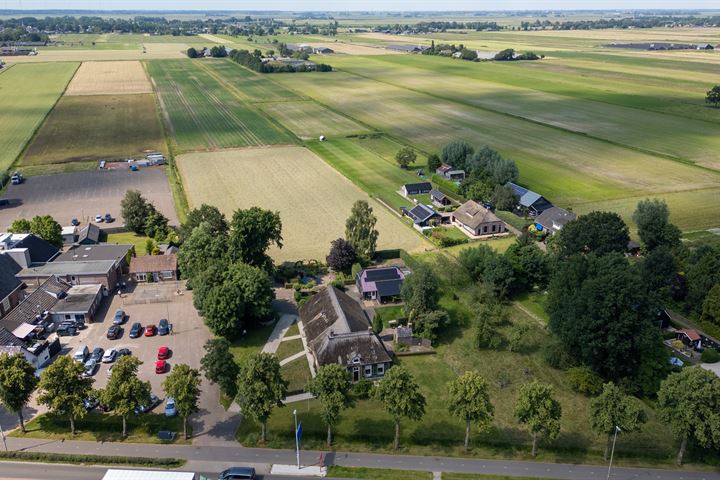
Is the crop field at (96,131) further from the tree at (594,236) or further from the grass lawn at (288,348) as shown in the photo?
the tree at (594,236)

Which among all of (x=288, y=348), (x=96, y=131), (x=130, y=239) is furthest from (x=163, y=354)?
(x=96, y=131)

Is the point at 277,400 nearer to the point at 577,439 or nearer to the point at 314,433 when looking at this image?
the point at 314,433

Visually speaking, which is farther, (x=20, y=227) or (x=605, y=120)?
(x=605, y=120)

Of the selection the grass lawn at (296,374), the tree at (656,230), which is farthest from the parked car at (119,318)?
the tree at (656,230)

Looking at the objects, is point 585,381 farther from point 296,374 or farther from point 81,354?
point 81,354

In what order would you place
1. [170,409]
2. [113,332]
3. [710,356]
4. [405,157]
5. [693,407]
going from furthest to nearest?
1. [405,157]
2. [113,332]
3. [710,356]
4. [170,409]
5. [693,407]

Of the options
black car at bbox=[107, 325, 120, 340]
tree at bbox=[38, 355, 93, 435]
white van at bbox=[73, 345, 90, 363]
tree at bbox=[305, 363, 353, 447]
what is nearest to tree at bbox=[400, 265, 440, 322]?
tree at bbox=[305, 363, 353, 447]
